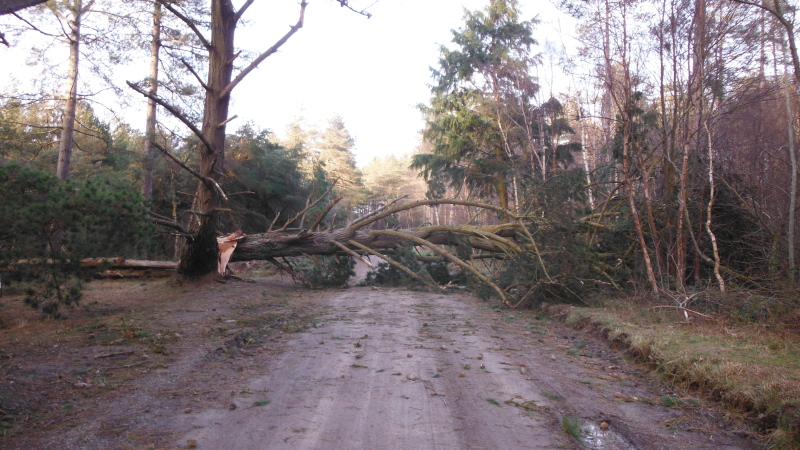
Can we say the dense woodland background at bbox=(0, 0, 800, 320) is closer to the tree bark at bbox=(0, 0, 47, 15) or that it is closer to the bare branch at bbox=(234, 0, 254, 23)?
the bare branch at bbox=(234, 0, 254, 23)

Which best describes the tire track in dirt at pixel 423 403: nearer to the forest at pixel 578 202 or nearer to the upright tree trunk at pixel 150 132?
the forest at pixel 578 202

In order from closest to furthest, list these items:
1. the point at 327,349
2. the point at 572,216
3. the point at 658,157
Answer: the point at 327,349 → the point at 658,157 → the point at 572,216

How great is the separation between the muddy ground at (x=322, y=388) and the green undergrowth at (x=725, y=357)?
191 millimetres

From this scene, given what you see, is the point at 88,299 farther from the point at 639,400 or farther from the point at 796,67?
the point at 796,67

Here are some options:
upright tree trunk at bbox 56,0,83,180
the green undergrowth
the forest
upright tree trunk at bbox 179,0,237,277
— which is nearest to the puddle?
the green undergrowth

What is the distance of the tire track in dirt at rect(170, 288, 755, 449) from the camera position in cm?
368

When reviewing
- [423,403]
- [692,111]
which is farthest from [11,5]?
[692,111]

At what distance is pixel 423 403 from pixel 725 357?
10.6ft

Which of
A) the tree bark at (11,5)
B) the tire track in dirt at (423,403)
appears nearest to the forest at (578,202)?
the tree bark at (11,5)

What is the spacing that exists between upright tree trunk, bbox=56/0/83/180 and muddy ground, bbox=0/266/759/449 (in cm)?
765

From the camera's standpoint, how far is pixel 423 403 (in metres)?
4.43

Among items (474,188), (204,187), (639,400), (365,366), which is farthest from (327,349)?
(474,188)

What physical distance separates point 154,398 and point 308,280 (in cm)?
1047

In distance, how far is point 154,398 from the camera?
4.49 m
